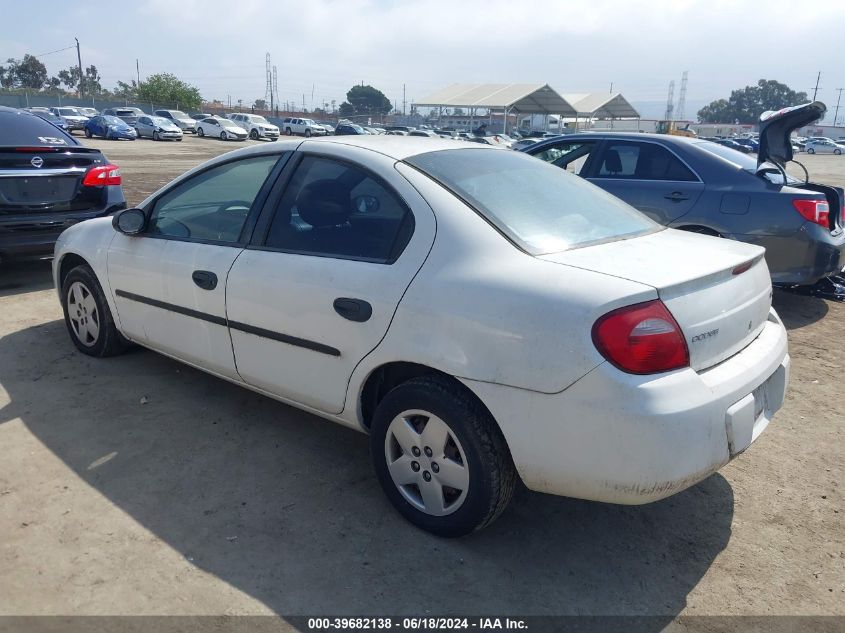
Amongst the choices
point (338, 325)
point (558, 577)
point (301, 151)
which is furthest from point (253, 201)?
point (558, 577)

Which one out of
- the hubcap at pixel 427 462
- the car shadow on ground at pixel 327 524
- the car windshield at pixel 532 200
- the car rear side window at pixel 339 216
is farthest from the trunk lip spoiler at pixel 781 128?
the hubcap at pixel 427 462

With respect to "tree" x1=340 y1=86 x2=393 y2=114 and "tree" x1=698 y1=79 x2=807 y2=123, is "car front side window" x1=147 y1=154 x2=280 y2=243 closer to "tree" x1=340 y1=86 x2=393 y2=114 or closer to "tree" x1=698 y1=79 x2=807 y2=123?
"tree" x1=340 y1=86 x2=393 y2=114

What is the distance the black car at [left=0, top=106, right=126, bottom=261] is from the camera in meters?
5.71

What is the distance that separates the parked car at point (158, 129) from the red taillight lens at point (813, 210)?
3842 centimetres

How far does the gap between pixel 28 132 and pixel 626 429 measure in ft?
20.7

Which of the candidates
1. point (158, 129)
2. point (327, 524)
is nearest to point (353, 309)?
point (327, 524)

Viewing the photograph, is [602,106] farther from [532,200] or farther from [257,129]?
[532,200]

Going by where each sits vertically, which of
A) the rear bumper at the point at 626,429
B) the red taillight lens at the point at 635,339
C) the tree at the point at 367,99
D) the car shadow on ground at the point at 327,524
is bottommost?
the car shadow on ground at the point at 327,524

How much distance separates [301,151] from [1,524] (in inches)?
82.8

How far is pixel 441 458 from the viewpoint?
261cm

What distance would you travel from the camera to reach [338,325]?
9.27ft

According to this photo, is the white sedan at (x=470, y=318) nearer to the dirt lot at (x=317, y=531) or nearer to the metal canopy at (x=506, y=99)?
the dirt lot at (x=317, y=531)

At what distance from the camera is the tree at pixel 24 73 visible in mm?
87250

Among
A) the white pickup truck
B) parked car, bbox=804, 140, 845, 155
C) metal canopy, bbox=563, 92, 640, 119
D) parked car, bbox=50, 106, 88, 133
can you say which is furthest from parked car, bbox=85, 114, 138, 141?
parked car, bbox=804, 140, 845, 155
